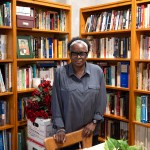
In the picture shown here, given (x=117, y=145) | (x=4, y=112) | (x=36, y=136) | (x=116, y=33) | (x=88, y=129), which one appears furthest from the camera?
(x=116, y=33)

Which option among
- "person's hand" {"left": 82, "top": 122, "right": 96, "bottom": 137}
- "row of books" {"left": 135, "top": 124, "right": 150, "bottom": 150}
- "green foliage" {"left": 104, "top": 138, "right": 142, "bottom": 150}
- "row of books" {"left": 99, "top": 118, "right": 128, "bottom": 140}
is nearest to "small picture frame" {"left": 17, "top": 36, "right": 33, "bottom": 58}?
"person's hand" {"left": 82, "top": 122, "right": 96, "bottom": 137}

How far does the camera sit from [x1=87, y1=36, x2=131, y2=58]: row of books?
2998 millimetres

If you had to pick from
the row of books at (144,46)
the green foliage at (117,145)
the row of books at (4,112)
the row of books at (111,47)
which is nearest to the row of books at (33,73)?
the row of books at (4,112)

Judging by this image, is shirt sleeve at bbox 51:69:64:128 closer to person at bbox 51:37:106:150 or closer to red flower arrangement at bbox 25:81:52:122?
person at bbox 51:37:106:150

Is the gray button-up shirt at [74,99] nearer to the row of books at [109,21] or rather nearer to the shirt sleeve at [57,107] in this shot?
the shirt sleeve at [57,107]

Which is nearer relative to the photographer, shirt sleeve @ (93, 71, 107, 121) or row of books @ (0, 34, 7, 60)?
shirt sleeve @ (93, 71, 107, 121)

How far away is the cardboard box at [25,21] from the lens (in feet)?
9.02

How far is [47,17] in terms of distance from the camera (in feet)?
10.5

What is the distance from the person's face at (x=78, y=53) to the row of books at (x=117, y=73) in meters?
1.03

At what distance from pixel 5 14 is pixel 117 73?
1508mm

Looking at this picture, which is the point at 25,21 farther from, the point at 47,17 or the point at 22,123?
the point at 22,123

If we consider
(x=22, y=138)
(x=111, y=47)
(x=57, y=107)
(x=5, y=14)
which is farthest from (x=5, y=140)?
(x=111, y=47)

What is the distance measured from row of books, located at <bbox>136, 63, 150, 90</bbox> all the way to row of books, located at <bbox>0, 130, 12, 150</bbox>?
5.23 feet

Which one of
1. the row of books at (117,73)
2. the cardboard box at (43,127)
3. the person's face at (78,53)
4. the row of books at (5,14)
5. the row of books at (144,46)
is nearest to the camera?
the person's face at (78,53)
